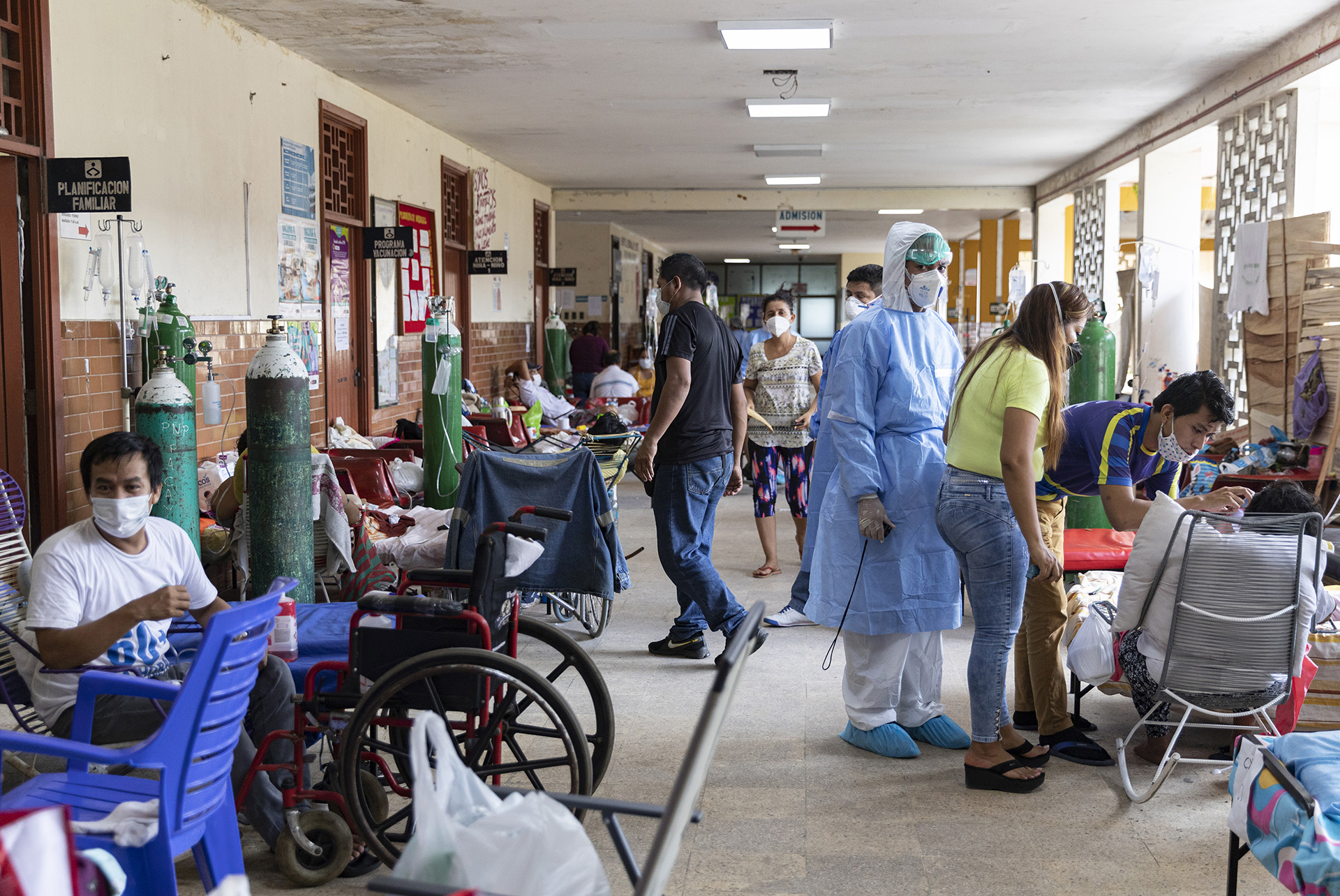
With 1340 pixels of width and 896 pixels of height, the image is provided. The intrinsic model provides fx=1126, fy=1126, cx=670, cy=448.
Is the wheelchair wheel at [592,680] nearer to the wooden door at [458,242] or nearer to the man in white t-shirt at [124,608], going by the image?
the man in white t-shirt at [124,608]

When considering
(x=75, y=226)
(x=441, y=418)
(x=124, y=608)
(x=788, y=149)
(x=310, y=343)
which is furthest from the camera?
(x=788, y=149)

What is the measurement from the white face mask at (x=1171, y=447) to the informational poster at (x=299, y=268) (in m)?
5.09

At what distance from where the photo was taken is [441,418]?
239 inches

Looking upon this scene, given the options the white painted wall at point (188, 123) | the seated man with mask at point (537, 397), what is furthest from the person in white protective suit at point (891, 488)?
the seated man with mask at point (537, 397)

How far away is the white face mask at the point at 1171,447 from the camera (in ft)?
10.6

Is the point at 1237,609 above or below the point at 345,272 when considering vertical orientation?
below

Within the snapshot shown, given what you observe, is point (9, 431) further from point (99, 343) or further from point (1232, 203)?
point (1232, 203)

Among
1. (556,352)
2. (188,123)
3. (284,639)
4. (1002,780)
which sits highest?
(188,123)

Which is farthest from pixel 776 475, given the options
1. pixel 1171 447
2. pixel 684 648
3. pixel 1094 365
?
pixel 1171 447

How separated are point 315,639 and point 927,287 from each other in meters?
2.14

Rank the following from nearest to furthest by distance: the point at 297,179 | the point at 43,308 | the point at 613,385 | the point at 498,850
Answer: the point at 498,850 → the point at 43,308 → the point at 297,179 → the point at 613,385

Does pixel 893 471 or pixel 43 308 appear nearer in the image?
pixel 893 471

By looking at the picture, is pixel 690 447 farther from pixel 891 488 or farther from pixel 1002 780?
pixel 1002 780

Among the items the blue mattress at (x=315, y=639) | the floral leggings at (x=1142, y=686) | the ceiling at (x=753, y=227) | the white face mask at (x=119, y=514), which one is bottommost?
the floral leggings at (x=1142, y=686)
